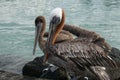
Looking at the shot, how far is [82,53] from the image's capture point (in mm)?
5199

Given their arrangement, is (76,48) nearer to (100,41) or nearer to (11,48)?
(100,41)

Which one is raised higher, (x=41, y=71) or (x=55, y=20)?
(x=55, y=20)

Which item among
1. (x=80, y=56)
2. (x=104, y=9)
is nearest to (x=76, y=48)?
(x=80, y=56)

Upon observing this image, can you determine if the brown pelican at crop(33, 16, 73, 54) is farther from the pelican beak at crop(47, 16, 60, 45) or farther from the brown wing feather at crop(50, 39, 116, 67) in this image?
the brown wing feather at crop(50, 39, 116, 67)

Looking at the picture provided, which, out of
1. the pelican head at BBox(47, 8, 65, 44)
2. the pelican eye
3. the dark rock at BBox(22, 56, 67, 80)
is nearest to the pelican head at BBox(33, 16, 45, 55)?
the dark rock at BBox(22, 56, 67, 80)

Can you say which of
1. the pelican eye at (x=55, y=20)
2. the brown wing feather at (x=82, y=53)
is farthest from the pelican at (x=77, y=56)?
→ the pelican eye at (x=55, y=20)

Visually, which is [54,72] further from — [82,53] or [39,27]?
[82,53]

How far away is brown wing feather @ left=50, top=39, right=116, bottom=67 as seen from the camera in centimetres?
516

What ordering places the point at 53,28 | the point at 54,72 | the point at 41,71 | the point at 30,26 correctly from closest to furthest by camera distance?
the point at 53,28 → the point at 54,72 → the point at 41,71 → the point at 30,26

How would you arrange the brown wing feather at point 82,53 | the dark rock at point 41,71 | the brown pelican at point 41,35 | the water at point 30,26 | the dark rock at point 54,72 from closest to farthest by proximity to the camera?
1. the brown wing feather at point 82,53
2. the dark rock at point 54,72
3. the dark rock at point 41,71
4. the brown pelican at point 41,35
5. the water at point 30,26

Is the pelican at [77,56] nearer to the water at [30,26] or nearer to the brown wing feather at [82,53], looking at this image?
the brown wing feather at [82,53]

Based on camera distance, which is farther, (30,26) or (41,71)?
(30,26)

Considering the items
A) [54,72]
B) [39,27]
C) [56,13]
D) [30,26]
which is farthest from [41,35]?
[30,26]

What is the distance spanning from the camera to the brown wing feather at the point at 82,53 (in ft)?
16.9
